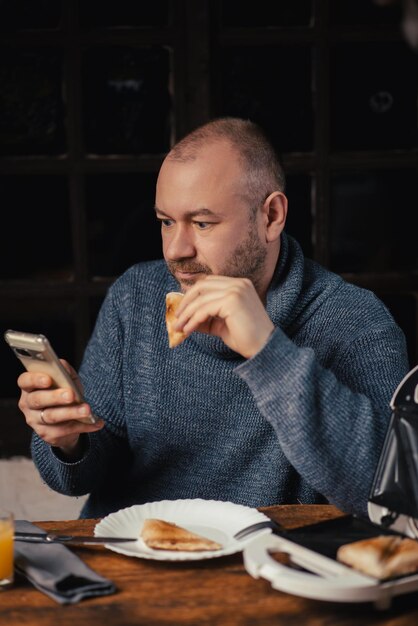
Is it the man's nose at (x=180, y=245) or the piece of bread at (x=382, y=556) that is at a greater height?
the man's nose at (x=180, y=245)

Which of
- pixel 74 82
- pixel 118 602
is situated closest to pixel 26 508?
pixel 74 82

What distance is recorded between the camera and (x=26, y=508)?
10.7ft

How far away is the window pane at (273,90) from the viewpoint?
3.27 m

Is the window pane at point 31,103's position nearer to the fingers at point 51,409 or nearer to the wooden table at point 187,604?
the fingers at point 51,409

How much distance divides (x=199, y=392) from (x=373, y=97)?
1.68 metres

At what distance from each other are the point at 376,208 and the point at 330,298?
143 cm

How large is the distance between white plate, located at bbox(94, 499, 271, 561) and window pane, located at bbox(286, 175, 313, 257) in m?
1.84

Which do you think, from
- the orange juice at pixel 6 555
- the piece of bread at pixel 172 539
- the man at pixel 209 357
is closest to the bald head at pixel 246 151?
the man at pixel 209 357

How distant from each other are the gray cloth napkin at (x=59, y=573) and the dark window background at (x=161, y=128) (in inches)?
76.0

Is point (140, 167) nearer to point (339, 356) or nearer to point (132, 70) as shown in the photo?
point (132, 70)

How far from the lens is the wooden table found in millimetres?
1261

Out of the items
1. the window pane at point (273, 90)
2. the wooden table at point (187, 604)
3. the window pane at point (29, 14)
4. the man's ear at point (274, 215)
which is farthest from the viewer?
the window pane at point (273, 90)

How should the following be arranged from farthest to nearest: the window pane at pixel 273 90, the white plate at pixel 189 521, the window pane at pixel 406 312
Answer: the window pane at pixel 406 312 < the window pane at pixel 273 90 < the white plate at pixel 189 521

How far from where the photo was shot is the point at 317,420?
1.63 m
